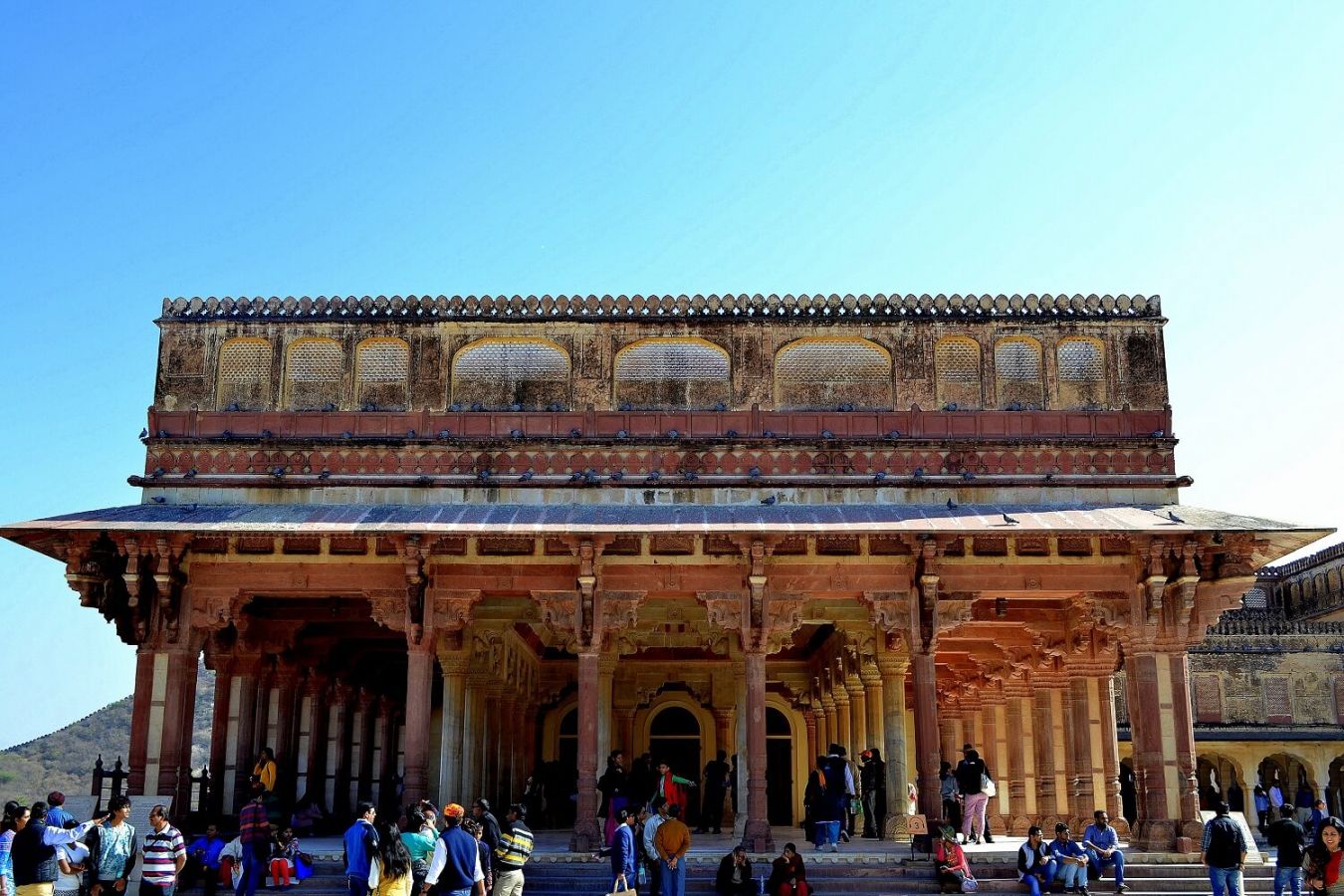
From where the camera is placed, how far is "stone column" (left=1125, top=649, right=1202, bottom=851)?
15.9 metres

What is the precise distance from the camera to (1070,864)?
14.1m

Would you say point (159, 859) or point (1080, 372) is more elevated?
point (1080, 372)

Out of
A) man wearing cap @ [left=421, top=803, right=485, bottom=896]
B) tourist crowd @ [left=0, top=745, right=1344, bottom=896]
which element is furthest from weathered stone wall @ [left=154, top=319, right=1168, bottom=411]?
man wearing cap @ [left=421, top=803, right=485, bottom=896]

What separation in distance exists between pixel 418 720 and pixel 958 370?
28.5 feet

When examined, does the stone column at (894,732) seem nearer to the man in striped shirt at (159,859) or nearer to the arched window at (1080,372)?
the arched window at (1080,372)

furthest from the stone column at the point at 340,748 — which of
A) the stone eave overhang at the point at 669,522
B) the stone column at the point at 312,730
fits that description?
the stone eave overhang at the point at 669,522

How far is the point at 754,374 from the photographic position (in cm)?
1820

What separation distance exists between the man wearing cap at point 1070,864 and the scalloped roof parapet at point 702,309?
7.46m

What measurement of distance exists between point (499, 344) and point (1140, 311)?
9.03 m

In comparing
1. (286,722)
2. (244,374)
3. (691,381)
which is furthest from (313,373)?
(286,722)

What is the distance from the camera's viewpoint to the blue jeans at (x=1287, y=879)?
43.8 ft

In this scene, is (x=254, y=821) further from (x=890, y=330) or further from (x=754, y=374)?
(x=890, y=330)

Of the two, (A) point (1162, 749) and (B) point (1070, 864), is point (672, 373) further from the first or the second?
(B) point (1070, 864)

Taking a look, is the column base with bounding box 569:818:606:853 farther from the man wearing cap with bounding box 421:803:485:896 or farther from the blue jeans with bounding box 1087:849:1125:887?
the blue jeans with bounding box 1087:849:1125:887
